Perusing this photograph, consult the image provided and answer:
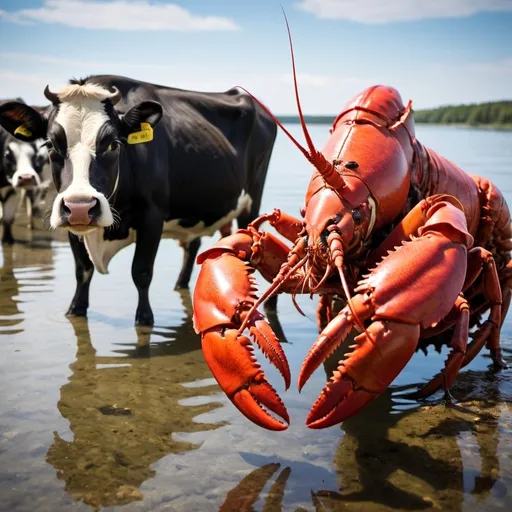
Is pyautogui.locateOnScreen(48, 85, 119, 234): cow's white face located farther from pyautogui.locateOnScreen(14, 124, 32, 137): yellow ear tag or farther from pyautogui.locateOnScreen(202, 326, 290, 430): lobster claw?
pyautogui.locateOnScreen(202, 326, 290, 430): lobster claw

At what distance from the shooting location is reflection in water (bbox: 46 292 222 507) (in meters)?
3.31

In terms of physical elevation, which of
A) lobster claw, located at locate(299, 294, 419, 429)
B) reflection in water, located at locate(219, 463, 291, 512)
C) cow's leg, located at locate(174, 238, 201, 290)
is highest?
lobster claw, located at locate(299, 294, 419, 429)

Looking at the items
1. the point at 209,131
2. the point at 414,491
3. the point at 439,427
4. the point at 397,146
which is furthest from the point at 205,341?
the point at 209,131

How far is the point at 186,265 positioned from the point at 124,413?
4.20 meters

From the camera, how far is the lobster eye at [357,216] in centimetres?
373

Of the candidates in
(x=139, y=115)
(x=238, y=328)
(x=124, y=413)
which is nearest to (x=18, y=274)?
(x=139, y=115)

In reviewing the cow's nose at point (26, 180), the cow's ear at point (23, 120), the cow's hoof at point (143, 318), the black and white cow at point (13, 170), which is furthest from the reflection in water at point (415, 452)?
the black and white cow at point (13, 170)

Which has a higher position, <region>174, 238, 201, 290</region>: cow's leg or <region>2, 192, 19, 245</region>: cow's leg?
<region>174, 238, 201, 290</region>: cow's leg

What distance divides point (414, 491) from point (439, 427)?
86 centimetres

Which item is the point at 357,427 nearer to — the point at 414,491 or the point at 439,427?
the point at 439,427

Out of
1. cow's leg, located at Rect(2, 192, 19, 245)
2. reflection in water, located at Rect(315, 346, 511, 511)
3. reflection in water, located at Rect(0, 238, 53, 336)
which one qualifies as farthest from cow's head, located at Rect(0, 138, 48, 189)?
reflection in water, located at Rect(315, 346, 511, 511)

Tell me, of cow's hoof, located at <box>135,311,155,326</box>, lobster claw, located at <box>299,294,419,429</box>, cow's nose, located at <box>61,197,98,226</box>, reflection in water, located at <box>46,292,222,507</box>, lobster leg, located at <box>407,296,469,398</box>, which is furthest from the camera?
cow's hoof, located at <box>135,311,155,326</box>

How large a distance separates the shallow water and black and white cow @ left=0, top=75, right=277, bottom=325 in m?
0.84

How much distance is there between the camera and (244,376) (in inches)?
126
